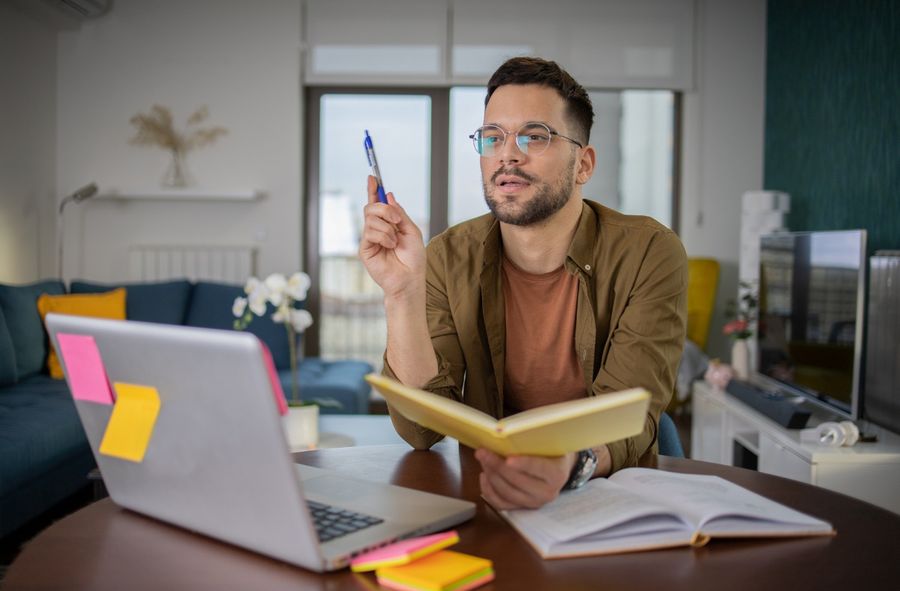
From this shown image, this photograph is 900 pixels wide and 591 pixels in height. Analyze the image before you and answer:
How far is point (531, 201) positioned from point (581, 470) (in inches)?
28.2

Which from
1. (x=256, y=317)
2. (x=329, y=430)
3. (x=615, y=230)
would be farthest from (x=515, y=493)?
(x=256, y=317)

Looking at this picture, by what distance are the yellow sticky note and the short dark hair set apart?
3.21ft

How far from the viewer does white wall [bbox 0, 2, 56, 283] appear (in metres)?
4.68

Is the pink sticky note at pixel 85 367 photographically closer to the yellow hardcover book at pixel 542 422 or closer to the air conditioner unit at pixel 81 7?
the yellow hardcover book at pixel 542 422

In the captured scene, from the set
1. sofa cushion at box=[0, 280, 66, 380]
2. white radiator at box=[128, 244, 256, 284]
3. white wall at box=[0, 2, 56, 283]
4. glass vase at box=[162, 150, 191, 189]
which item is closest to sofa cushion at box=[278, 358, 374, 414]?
sofa cushion at box=[0, 280, 66, 380]

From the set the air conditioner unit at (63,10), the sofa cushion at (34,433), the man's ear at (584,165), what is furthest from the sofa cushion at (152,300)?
the man's ear at (584,165)

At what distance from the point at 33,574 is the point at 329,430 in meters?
2.05

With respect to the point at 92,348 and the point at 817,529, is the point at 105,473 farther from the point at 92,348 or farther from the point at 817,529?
the point at 817,529

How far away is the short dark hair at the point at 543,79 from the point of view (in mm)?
1539

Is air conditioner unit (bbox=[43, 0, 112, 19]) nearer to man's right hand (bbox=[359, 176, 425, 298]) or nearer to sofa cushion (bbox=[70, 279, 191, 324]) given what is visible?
sofa cushion (bbox=[70, 279, 191, 324])

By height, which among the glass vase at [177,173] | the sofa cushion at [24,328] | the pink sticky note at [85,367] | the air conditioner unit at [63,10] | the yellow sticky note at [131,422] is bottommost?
the sofa cushion at [24,328]

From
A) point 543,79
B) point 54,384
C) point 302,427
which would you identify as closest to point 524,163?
point 543,79

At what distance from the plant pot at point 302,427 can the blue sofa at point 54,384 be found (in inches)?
33.2

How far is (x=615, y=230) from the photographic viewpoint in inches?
61.1
